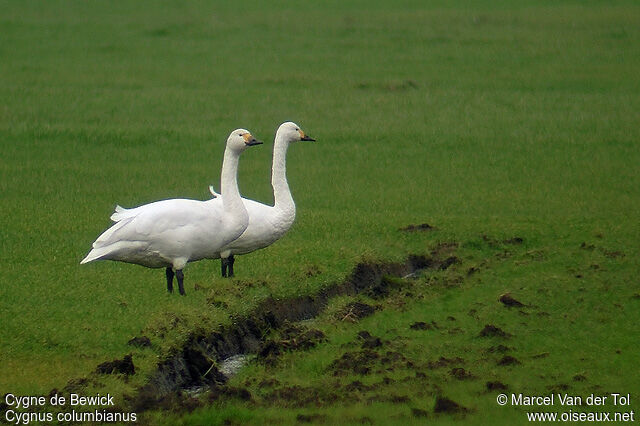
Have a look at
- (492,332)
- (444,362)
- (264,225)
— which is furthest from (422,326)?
(264,225)

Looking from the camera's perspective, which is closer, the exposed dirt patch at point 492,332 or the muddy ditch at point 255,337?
the muddy ditch at point 255,337

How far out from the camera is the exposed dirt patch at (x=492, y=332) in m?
9.13

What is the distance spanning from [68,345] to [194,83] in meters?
13.9

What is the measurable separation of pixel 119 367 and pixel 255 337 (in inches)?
67.5

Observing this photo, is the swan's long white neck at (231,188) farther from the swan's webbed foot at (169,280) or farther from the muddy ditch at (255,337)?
the muddy ditch at (255,337)

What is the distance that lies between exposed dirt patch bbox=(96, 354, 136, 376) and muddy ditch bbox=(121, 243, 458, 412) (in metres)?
0.16

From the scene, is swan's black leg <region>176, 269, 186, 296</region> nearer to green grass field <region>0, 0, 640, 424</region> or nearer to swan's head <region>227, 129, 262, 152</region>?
green grass field <region>0, 0, 640, 424</region>

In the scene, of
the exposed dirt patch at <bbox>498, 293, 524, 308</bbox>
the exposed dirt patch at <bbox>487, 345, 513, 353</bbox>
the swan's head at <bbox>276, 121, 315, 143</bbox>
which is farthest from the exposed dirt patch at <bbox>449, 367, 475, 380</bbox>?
the swan's head at <bbox>276, 121, 315, 143</bbox>

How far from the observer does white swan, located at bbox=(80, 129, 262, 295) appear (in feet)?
29.8

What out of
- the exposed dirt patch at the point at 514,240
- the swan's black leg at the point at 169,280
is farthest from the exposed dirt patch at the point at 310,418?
the exposed dirt patch at the point at 514,240

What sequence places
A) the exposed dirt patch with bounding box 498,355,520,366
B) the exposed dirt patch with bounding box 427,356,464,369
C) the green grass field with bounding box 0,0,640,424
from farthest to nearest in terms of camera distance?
the exposed dirt patch with bounding box 498,355,520,366
the exposed dirt patch with bounding box 427,356,464,369
the green grass field with bounding box 0,0,640,424

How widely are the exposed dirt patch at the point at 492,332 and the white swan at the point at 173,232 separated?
7.41 feet

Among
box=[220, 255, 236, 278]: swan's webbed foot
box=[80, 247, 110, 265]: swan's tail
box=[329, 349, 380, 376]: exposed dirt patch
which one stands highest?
box=[80, 247, 110, 265]: swan's tail

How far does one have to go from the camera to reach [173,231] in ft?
30.3
